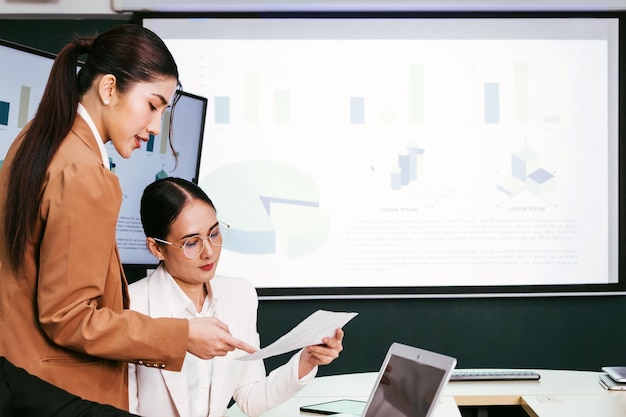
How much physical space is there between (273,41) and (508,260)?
150 centimetres

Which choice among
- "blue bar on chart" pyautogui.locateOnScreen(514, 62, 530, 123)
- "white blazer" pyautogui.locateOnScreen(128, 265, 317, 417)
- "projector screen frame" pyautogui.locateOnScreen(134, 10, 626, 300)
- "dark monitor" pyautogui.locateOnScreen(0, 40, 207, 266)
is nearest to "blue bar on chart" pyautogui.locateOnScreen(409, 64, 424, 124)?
"projector screen frame" pyautogui.locateOnScreen(134, 10, 626, 300)

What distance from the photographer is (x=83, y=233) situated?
4.37 feet

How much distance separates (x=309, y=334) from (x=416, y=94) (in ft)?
6.76

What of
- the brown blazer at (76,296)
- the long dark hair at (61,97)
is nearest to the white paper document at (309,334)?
the brown blazer at (76,296)

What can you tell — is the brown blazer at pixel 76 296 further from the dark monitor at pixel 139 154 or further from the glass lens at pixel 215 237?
the dark monitor at pixel 139 154

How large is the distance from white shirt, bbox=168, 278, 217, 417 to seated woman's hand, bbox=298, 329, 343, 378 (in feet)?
0.95

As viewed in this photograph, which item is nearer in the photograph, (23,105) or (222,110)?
(23,105)

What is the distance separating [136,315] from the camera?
141 centimetres

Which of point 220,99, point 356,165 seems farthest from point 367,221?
point 220,99

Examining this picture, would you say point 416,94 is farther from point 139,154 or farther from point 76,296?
point 76,296

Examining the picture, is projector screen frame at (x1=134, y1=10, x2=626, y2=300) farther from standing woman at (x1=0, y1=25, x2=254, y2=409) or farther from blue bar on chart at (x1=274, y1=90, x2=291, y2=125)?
standing woman at (x1=0, y1=25, x2=254, y2=409)

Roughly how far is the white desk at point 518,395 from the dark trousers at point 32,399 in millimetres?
952

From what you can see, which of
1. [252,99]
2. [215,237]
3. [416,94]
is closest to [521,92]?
[416,94]

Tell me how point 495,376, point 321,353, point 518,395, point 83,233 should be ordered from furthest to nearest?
point 495,376 → point 518,395 → point 321,353 → point 83,233
